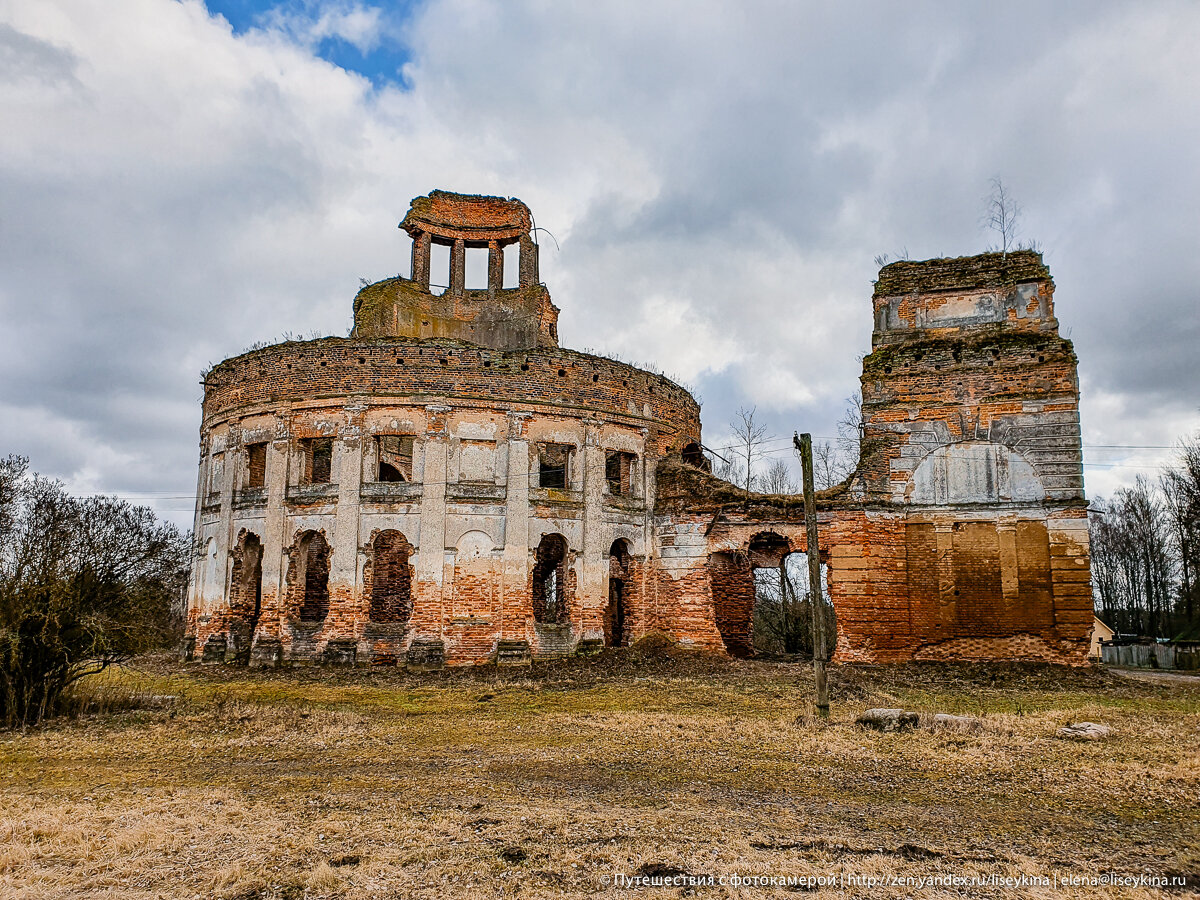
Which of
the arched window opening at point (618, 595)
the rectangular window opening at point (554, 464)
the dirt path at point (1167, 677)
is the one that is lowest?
the dirt path at point (1167, 677)

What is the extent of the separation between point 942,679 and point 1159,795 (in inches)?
366

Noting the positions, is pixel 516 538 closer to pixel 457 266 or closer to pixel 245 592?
pixel 245 592

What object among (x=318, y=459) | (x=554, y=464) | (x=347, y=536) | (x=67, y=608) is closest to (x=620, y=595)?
(x=554, y=464)

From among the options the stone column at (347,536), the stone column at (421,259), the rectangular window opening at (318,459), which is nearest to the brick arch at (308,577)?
the stone column at (347,536)

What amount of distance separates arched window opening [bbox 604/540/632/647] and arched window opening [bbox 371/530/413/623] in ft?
17.6

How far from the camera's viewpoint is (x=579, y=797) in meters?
7.84

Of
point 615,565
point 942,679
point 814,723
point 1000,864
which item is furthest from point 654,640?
point 1000,864

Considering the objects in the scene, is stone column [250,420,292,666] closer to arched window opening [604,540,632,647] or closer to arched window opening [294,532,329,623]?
arched window opening [294,532,329,623]

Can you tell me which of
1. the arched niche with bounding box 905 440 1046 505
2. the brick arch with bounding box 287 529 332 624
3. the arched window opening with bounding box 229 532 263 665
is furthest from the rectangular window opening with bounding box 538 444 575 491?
the arched niche with bounding box 905 440 1046 505

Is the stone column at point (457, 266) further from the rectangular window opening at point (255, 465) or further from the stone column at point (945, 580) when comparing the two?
the stone column at point (945, 580)

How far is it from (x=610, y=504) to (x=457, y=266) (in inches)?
403

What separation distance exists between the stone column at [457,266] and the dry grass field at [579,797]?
15072 mm

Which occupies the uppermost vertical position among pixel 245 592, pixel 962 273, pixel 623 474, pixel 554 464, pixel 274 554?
pixel 962 273

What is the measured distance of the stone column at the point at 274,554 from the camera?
63.2ft
